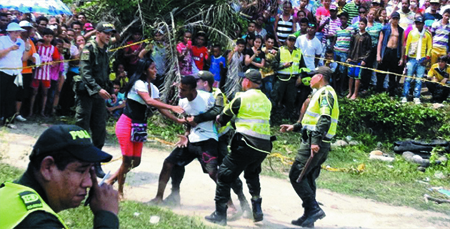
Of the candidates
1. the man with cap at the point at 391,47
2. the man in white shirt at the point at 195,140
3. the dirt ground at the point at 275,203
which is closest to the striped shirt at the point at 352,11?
the man with cap at the point at 391,47

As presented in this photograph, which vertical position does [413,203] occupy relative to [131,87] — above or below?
below

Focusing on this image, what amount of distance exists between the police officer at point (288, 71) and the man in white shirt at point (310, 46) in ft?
1.26

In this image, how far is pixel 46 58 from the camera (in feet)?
41.2

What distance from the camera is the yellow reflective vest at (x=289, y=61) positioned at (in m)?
14.9

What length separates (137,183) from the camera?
9.26m

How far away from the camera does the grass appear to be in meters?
6.48

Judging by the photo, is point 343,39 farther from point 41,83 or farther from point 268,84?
point 41,83

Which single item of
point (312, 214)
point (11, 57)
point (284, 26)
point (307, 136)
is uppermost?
point (284, 26)

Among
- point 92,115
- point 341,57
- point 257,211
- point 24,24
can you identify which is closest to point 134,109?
point 92,115

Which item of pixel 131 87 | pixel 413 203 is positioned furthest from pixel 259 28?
pixel 131 87

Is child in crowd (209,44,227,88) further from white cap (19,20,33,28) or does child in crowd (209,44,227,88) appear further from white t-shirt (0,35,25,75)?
white t-shirt (0,35,25,75)

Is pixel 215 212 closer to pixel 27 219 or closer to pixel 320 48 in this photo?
pixel 27 219

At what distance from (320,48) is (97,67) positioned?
818cm

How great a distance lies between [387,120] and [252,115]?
7.91 meters
